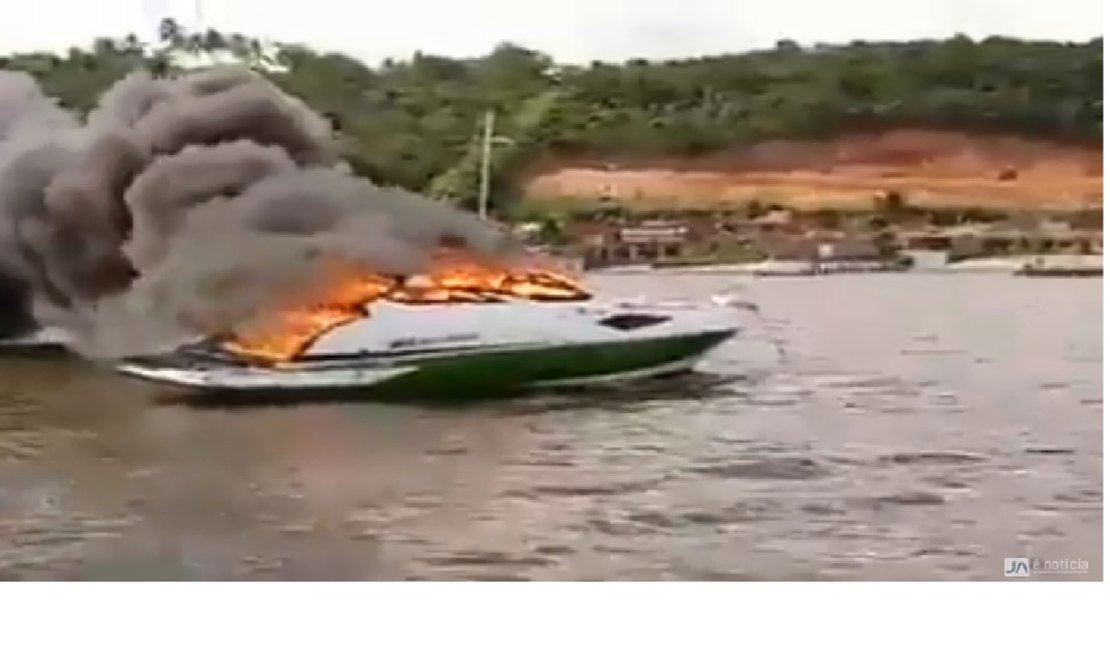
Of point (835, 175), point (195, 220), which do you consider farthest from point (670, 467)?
point (195, 220)

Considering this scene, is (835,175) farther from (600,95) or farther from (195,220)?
(195,220)

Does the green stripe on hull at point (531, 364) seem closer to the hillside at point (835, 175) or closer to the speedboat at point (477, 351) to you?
the speedboat at point (477, 351)

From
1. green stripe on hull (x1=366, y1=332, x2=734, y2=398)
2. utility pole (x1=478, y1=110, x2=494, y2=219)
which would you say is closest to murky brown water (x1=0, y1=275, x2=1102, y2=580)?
green stripe on hull (x1=366, y1=332, x2=734, y2=398)

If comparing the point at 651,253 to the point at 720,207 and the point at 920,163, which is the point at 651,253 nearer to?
the point at 720,207

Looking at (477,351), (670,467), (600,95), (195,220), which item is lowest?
(670,467)

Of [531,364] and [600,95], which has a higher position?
[600,95]

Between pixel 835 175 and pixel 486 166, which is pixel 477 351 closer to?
pixel 486 166
